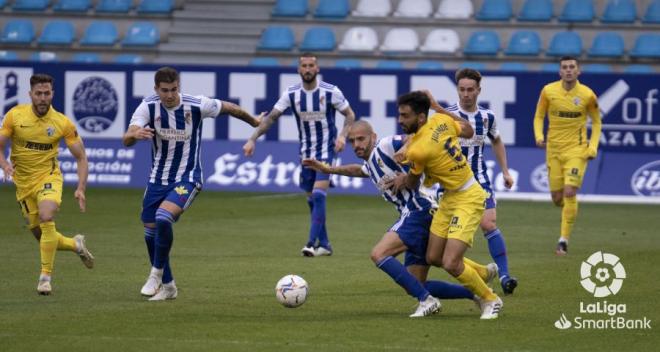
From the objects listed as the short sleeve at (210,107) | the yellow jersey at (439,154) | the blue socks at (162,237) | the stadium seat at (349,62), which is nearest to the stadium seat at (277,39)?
the stadium seat at (349,62)

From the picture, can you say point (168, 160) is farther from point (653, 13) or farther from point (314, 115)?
point (653, 13)

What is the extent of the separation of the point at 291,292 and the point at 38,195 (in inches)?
116

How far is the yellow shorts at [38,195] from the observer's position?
39.8ft

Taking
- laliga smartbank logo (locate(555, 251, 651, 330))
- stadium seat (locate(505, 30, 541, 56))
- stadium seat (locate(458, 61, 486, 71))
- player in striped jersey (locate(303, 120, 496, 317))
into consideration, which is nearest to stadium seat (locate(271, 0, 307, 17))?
stadium seat (locate(458, 61, 486, 71))

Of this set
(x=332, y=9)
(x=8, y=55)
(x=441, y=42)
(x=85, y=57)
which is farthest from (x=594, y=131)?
(x=8, y=55)

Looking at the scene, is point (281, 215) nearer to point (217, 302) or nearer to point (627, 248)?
point (627, 248)

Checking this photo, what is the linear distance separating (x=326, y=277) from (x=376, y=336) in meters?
3.82

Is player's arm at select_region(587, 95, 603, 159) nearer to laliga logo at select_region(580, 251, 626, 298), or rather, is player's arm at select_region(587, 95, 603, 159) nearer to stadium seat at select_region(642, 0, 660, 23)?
laliga logo at select_region(580, 251, 626, 298)

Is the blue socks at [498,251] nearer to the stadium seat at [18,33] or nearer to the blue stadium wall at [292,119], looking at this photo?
the blue stadium wall at [292,119]

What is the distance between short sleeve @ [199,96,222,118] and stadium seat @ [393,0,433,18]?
17.1 m

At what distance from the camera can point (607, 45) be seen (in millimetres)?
27328

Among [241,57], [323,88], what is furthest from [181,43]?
[323,88]

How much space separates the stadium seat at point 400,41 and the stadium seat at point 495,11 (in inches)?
60.3

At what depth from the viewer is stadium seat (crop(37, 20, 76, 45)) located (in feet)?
95.6
